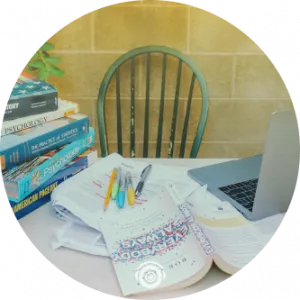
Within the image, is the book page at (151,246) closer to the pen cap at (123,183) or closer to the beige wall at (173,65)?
the pen cap at (123,183)

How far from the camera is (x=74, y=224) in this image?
0.66 m

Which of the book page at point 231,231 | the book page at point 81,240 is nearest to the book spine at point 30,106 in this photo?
the book page at point 81,240

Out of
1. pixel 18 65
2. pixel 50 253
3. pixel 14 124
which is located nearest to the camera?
pixel 18 65

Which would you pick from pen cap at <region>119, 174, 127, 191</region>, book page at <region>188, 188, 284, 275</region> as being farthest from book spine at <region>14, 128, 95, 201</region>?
book page at <region>188, 188, 284, 275</region>

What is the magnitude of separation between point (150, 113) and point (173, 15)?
22 cm

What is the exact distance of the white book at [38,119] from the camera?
686 mm

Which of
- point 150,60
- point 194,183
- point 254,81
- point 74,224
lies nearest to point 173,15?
point 150,60

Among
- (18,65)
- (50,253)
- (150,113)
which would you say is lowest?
(50,253)

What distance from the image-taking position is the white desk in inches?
20.7

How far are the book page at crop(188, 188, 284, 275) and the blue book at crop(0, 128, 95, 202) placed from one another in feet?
0.80

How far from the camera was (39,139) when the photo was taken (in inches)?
28.0

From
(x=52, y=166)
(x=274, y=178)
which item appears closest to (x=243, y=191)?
(x=274, y=178)

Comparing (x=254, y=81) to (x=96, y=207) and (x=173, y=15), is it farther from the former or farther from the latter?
(x=96, y=207)

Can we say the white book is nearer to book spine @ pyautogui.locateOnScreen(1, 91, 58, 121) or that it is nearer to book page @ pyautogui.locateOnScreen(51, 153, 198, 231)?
book spine @ pyautogui.locateOnScreen(1, 91, 58, 121)
